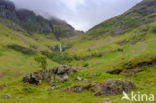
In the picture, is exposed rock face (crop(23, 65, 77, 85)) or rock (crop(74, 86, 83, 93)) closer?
rock (crop(74, 86, 83, 93))

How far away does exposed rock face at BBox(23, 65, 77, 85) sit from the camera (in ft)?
220

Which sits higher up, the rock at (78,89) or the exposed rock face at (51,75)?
the exposed rock face at (51,75)

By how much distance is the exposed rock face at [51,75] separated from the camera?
220 feet

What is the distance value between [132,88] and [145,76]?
99.1ft

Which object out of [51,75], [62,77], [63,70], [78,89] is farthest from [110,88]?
[51,75]

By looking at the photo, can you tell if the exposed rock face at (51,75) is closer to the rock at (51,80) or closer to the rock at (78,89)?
the rock at (51,80)

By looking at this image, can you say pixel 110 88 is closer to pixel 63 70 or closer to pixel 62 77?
pixel 62 77

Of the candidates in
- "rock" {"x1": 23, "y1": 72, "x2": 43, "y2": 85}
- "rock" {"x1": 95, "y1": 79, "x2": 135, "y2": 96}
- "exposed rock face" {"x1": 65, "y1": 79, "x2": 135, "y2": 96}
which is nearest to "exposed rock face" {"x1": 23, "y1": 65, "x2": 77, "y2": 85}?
"rock" {"x1": 23, "y1": 72, "x2": 43, "y2": 85}

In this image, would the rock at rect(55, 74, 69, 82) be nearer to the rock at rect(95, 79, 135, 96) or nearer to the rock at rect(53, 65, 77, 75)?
the rock at rect(53, 65, 77, 75)

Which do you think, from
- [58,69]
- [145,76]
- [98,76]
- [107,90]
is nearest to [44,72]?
[58,69]

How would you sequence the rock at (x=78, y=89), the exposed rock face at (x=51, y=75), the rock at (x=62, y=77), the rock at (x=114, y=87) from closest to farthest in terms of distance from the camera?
the rock at (x=114, y=87)
the rock at (x=78, y=89)
the exposed rock face at (x=51, y=75)
the rock at (x=62, y=77)

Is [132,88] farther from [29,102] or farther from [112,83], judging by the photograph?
[29,102]

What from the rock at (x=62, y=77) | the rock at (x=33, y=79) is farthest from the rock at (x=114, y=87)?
the rock at (x=33, y=79)

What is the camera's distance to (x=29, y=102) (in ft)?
123
